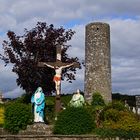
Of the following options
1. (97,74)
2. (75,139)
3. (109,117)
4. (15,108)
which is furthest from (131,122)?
(97,74)

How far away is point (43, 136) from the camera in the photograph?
1692 centimetres

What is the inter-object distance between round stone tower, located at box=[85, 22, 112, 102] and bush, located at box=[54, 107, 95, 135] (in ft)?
40.4

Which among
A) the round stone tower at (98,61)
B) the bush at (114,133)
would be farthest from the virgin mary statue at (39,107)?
the round stone tower at (98,61)

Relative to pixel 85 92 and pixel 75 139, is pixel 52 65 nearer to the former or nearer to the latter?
pixel 75 139

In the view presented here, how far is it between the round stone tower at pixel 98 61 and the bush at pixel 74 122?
40.4 feet

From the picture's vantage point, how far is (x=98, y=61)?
31250mm

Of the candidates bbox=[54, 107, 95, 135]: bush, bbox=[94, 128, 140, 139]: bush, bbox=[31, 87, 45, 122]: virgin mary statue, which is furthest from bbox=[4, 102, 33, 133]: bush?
bbox=[94, 128, 140, 139]: bush

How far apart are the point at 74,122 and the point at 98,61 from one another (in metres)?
13.2

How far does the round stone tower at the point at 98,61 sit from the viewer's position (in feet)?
102

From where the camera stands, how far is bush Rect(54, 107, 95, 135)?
722 inches

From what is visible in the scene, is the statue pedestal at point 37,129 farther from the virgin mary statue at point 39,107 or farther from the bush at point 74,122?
the bush at point 74,122

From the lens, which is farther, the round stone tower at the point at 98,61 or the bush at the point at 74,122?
the round stone tower at the point at 98,61

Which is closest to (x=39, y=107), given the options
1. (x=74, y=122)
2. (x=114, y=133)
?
(x=74, y=122)

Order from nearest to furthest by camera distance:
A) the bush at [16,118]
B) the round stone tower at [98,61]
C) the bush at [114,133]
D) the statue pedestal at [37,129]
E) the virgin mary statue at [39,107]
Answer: the bush at [114,133]
the statue pedestal at [37,129]
the bush at [16,118]
the virgin mary statue at [39,107]
the round stone tower at [98,61]
